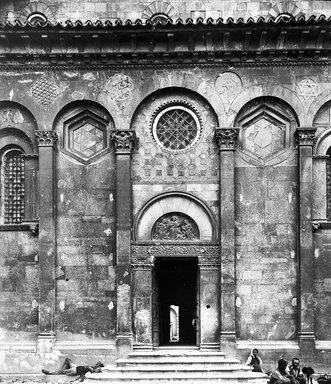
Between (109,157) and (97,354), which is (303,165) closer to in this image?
(109,157)

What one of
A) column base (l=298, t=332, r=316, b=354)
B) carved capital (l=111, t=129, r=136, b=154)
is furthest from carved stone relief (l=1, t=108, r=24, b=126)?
column base (l=298, t=332, r=316, b=354)

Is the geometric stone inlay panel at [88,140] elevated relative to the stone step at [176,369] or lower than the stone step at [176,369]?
elevated

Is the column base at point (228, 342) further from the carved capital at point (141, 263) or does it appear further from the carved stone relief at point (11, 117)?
the carved stone relief at point (11, 117)

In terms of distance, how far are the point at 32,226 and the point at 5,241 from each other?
978 millimetres

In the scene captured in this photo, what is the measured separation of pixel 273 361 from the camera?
21.3 meters

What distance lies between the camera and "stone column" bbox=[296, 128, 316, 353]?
2145 centimetres

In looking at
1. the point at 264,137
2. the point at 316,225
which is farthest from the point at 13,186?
the point at 316,225

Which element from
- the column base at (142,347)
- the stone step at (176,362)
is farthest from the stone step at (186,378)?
the column base at (142,347)

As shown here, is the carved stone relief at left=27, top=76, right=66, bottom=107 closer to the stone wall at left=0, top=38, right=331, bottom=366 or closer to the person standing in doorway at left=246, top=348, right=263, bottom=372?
the stone wall at left=0, top=38, right=331, bottom=366

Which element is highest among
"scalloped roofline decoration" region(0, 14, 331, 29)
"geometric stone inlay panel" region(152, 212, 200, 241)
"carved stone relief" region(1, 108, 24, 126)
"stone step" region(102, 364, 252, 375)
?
"scalloped roofline decoration" region(0, 14, 331, 29)

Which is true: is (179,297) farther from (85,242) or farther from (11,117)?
(11,117)

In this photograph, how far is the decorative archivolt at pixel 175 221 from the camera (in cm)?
2228

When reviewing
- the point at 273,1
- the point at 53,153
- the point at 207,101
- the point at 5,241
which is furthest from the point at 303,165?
the point at 5,241

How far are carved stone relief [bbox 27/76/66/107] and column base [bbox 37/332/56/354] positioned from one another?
665cm
